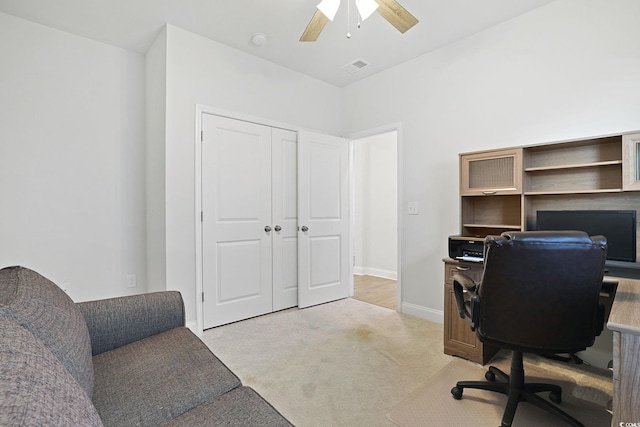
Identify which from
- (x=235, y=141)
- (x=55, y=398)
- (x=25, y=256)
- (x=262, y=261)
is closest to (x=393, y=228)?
(x=262, y=261)

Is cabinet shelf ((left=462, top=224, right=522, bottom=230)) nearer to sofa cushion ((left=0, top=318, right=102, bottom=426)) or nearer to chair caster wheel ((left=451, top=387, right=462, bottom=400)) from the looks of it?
chair caster wheel ((left=451, top=387, right=462, bottom=400))

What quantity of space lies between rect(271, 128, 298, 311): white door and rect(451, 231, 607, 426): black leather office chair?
2.27 m

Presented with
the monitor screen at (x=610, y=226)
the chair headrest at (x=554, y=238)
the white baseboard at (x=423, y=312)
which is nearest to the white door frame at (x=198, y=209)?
the white baseboard at (x=423, y=312)

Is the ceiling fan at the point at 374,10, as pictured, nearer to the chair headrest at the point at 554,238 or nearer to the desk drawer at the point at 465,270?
the chair headrest at the point at 554,238

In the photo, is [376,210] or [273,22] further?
[376,210]

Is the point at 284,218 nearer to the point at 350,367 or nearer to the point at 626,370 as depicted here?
the point at 350,367

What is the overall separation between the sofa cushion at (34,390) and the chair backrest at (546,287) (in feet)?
5.29

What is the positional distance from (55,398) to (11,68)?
3310 mm

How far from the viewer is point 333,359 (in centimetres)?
236

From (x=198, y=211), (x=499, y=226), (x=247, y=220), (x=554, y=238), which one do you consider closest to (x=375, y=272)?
(x=247, y=220)

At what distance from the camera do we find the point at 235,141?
3158 millimetres

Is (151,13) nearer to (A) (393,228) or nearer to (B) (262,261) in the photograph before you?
(B) (262,261)

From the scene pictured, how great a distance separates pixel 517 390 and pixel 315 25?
260 centimetres

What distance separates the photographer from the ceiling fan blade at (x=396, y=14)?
76.6 inches
